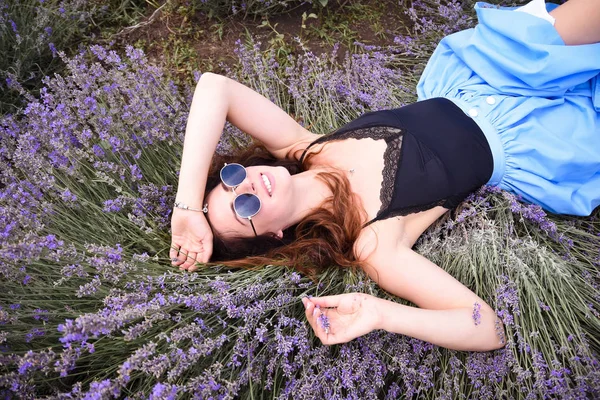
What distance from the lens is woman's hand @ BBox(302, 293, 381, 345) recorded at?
1.64 m

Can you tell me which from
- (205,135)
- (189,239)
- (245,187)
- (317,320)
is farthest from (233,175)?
(317,320)

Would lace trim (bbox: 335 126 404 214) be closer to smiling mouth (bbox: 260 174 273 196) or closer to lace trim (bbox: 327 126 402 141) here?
lace trim (bbox: 327 126 402 141)

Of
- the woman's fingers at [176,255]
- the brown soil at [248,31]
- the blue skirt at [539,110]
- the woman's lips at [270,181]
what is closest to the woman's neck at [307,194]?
the woman's lips at [270,181]

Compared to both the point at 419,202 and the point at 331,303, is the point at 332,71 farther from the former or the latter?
the point at 331,303

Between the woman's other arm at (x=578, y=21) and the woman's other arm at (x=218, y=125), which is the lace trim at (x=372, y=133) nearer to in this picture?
the woman's other arm at (x=218, y=125)

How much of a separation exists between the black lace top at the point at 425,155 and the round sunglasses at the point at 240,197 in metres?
0.47

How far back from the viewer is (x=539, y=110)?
7.43ft

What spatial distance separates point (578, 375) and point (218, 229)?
1478 mm

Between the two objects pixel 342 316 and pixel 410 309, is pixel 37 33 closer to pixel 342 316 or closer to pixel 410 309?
pixel 342 316

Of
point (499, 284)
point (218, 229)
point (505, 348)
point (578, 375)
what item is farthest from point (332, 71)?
point (578, 375)

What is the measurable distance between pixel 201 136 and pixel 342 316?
927 mm

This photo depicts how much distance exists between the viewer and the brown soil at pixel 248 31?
120 inches

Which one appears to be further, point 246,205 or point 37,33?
point 37,33

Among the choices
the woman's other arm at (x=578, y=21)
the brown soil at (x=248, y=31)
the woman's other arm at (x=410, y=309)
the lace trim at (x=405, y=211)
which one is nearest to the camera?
the woman's other arm at (x=410, y=309)
